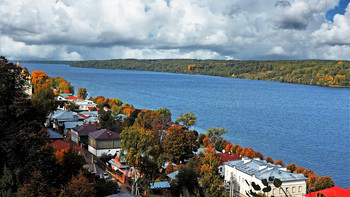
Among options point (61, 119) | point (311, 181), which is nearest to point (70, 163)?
point (311, 181)

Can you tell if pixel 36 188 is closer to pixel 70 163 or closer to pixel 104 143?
pixel 70 163

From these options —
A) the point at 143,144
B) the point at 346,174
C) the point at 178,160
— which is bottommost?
the point at 346,174

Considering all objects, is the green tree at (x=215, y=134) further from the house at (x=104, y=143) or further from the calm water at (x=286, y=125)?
the house at (x=104, y=143)

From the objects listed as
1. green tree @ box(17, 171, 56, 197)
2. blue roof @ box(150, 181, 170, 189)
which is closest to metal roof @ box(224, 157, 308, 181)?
blue roof @ box(150, 181, 170, 189)

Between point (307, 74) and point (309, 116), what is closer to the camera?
point (309, 116)

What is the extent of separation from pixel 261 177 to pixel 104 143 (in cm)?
1586

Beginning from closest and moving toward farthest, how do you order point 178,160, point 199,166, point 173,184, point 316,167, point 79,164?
1. point 79,164
2. point 173,184
3. point 199,166
4. point 178,160
5. point 316,167

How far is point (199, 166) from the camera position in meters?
29.3

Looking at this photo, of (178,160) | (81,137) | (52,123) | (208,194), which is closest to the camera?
(208,194)

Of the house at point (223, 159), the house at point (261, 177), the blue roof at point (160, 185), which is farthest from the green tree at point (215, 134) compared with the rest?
the blue roof at point (160, 185)

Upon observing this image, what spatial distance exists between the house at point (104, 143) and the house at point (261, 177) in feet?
37.4

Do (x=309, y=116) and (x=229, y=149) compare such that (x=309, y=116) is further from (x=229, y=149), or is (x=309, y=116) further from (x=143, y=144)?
(x=143, y=144)

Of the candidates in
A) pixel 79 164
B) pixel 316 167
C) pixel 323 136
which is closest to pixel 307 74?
pixel 323 136

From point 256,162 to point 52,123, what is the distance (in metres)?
30.7
